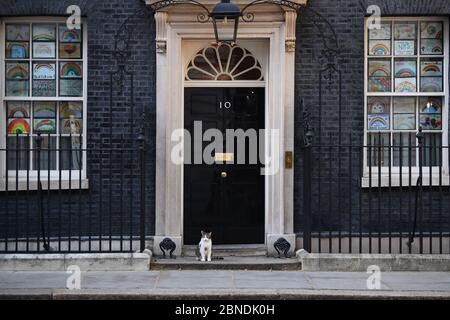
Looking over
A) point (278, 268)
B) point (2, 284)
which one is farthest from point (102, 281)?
point (278, 268)

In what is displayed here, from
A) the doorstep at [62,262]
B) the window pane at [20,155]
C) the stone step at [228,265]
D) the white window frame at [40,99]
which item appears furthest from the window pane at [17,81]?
the stone step at [228,265]

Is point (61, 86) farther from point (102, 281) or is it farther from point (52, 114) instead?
point (102, 281)

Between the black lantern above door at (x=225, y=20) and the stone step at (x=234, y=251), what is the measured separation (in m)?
3.17

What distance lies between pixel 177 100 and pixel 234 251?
2492 mm

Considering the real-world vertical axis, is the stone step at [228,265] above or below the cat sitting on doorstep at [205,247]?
below

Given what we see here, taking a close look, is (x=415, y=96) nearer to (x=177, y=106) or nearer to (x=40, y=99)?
(x=177, y=106)

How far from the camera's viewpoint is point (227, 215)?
1176 cm

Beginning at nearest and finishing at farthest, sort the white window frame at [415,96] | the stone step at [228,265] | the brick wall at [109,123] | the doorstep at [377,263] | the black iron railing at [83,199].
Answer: the doorstep at [377,263] < the stone step at [228,265] < the black iron railing at [83,199] < the brick wall at [109,123] < the white window frame at [415,96]

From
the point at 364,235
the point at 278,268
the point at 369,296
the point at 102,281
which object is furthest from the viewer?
the point at 364,235

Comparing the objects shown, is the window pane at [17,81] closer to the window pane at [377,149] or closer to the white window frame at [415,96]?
the white window frame at [415,96]

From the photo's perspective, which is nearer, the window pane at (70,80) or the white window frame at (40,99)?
the white window frame at (40,99)

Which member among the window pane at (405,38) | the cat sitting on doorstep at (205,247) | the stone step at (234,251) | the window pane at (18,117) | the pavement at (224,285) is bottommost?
the pavement at (224,285)

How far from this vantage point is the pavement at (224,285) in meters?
8.90

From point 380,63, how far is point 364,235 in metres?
2.74
